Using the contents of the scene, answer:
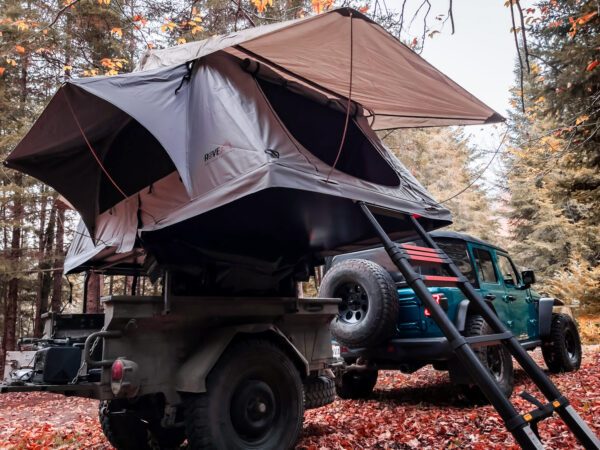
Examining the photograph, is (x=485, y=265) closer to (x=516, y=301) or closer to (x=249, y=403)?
(x=516, y=301)

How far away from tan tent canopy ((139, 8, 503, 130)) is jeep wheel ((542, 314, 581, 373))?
14.6 ft

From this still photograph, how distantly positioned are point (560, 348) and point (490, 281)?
2148mm

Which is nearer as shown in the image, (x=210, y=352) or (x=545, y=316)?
(x=210, y=352)

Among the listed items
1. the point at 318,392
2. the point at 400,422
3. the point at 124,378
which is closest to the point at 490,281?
the point at 400,422

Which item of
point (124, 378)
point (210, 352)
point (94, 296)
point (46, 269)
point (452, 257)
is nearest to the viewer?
point (124, 378)

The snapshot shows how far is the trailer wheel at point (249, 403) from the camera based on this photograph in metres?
3.38

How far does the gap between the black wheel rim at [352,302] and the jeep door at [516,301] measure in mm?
2408

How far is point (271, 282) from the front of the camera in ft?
16.0

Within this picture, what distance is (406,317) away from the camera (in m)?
5.70

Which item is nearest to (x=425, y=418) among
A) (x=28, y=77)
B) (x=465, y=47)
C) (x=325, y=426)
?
(x=325, y=426)

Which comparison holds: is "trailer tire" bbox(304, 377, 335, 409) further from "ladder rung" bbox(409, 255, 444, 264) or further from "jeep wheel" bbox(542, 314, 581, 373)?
"jeep wheel" bbox(542, 314, 581, 373)

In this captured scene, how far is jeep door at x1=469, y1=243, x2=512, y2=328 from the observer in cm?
630

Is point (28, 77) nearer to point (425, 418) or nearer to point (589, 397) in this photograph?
point (425, 418)

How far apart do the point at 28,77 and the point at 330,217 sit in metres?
11.9
